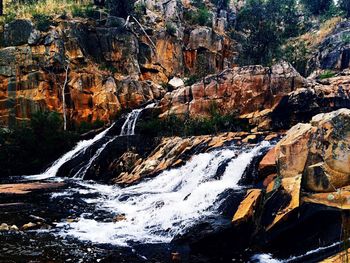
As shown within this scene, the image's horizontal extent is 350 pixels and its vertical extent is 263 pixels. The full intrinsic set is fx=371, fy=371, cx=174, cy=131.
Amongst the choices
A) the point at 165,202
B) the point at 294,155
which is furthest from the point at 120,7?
the point at 294,155

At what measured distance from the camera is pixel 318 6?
43188mm

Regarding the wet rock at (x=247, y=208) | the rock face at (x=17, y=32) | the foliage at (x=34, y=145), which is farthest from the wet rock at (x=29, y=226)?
the rock face at (x=17, y=32)

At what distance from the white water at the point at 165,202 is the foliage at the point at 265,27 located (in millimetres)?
19858

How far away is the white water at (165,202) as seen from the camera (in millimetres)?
10648

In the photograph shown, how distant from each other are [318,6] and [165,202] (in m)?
38.8

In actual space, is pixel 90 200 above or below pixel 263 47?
below

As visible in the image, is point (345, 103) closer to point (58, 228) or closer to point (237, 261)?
point (237, 261)

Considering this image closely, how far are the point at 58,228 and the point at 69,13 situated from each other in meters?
25.7

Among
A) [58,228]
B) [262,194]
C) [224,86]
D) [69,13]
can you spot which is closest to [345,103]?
[224,86]

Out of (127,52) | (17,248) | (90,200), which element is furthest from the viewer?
(127,52)

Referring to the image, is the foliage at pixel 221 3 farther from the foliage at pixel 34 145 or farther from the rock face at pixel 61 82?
the foliage at pixel 34 145

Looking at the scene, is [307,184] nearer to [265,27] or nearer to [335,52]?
[335,52]

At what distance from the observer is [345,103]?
21.0 m

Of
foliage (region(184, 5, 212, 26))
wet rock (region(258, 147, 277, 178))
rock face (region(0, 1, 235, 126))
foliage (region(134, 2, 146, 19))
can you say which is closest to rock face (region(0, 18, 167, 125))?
rock face (region(0, 1, 235, 126))
